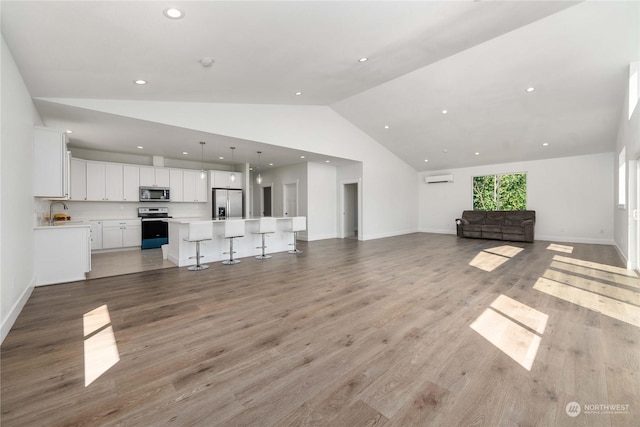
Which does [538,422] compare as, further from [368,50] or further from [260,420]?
[368,50]

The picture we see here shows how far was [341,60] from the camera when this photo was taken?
→ 398 cm

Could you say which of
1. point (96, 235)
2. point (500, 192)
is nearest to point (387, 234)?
point (500, 192)

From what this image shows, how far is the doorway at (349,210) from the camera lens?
31.3 feet

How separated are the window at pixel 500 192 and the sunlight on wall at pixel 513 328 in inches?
295

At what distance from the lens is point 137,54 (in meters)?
2.96

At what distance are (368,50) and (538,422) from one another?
407 centimetres

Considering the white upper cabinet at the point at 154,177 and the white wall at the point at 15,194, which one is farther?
the white upper cabinet at the point at 154,177

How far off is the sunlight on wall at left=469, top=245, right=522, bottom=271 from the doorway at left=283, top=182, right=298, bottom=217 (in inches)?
225

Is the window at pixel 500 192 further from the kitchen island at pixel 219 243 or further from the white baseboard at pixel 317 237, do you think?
the kitchen island at pixel 219 243

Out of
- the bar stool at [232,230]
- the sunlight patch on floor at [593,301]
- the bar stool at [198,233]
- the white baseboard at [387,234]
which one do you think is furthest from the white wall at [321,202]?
the sunlight patch on floor at [593,301]

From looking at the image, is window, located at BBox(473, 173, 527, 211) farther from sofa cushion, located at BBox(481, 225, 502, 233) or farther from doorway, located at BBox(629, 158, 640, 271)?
doorway, located at BBox(629, 158, 640, 271)

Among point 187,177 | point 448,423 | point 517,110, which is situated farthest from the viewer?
point 187,177

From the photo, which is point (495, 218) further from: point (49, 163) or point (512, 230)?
point (49, 163)

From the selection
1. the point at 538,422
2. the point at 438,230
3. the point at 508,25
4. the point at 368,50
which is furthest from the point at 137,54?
the point at 438,230
